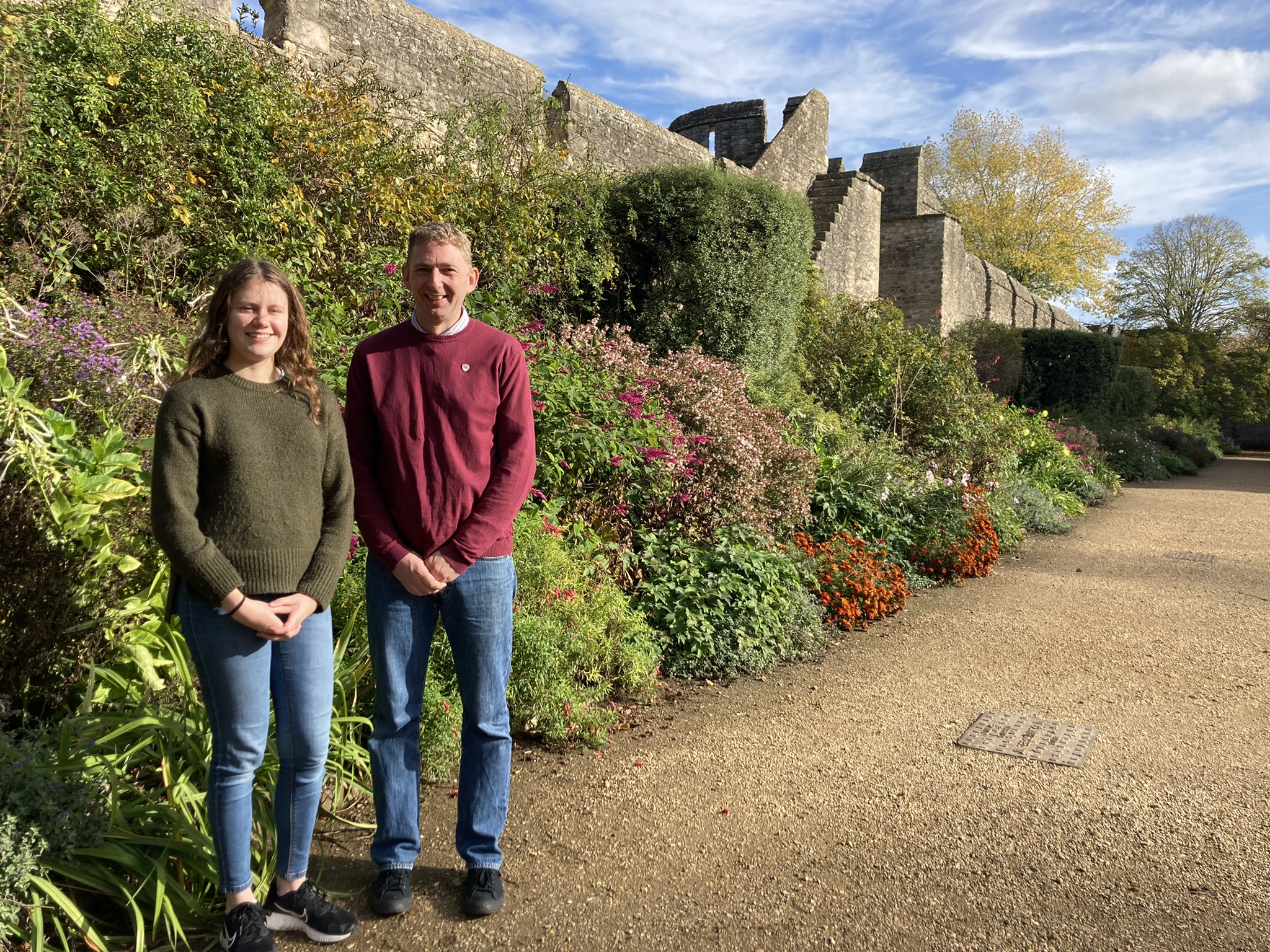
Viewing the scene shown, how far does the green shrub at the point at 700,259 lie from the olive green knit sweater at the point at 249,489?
238 inches

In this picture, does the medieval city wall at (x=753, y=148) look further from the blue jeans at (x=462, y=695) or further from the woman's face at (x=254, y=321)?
the blue jeans at (x=462, y=695)

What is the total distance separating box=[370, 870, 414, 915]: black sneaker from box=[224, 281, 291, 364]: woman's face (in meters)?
1.46

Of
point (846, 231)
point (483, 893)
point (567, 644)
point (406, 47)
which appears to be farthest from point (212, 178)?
point (846, 231)

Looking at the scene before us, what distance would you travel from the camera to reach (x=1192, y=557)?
8.05 metres

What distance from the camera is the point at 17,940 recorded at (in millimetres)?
2254

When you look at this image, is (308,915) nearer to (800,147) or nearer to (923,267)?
(800,147)

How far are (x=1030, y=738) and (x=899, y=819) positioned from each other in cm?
107

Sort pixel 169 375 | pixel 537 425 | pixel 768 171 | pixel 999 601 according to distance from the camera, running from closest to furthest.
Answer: pixel 169 375 → pixel 537 425 → pixel 999 601 → pixel 768 171

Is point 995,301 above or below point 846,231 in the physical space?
below

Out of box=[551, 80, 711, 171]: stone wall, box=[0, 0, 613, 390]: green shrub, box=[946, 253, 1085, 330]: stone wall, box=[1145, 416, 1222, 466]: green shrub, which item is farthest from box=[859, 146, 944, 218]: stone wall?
box=[0, 0, 613, 390]: green shrub

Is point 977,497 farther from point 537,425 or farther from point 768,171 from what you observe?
point 768,171

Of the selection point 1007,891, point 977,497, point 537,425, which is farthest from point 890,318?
point 1007,891

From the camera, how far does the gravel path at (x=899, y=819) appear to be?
2.57 meters

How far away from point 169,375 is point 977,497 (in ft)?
21.4
